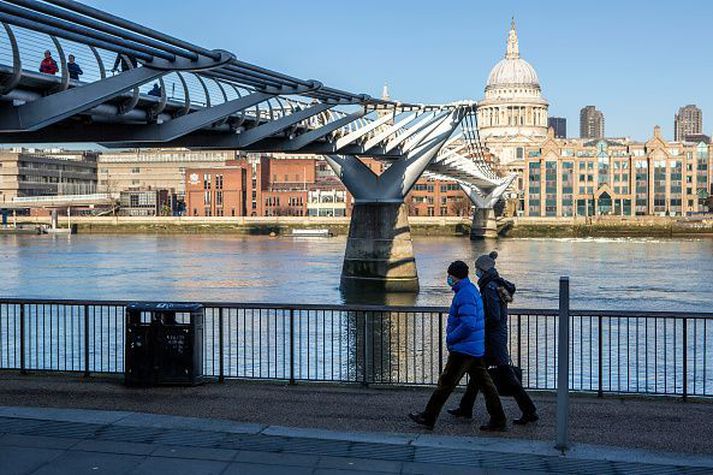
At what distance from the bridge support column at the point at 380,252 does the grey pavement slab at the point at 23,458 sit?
41291 millimetres

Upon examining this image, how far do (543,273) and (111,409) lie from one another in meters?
51.0

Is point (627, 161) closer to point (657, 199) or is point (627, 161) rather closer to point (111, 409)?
point (657, 199)

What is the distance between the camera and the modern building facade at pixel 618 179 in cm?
13938

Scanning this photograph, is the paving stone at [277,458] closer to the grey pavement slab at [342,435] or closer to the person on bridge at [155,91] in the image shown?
the grey pavement slab at [342,435]

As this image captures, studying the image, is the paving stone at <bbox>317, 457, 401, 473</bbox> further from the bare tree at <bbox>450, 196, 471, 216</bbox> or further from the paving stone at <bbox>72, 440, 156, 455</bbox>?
the bare tree at <bbox>450, 196, 471, 216</bbox>

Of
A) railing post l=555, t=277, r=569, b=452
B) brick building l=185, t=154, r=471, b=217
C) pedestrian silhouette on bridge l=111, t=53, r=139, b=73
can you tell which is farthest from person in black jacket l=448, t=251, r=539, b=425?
brick building l=185, t=154, r=471, b=217

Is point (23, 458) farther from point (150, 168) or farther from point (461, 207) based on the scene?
point (150, 168)

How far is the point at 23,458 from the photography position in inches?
331

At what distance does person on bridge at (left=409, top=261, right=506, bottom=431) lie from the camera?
9867mm

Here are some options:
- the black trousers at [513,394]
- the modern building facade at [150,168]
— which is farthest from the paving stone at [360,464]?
the modern building facade at [150,168]

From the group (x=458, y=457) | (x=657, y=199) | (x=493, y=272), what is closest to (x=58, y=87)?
(x=493, y=272)

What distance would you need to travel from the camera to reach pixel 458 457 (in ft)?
28.6

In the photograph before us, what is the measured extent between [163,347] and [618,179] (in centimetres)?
13703

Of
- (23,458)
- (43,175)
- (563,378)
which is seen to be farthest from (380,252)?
(43,175)
